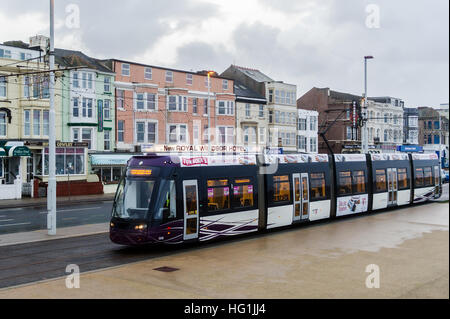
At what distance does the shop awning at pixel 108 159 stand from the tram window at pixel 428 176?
25449mm

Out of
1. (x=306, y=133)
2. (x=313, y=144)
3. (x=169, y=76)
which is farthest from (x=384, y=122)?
(x=169, y=76)

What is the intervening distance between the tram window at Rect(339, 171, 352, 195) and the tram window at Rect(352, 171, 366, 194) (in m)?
0.34

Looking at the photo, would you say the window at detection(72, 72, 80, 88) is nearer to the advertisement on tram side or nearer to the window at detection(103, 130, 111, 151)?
the window at detection(103, 130, 111, 151)

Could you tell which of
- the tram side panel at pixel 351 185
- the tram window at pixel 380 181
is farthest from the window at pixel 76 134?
the tram window at pixel 380 181

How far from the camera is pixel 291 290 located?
37.1 feet

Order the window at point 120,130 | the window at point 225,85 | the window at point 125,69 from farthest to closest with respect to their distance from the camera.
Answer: the window at point 225,85 < the window at point 125,69 < the window at point 120,130

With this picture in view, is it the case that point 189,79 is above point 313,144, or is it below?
above

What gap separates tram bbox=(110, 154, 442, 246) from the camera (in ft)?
52.7

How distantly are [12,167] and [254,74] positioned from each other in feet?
107

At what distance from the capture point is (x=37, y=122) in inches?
1704

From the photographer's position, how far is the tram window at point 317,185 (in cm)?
2245

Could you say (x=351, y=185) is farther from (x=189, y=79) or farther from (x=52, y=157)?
(x=189, y=79)

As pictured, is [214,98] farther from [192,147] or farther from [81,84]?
[192,147]

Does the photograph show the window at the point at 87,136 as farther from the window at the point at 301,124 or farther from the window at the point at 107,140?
the window at the point at 301,124
